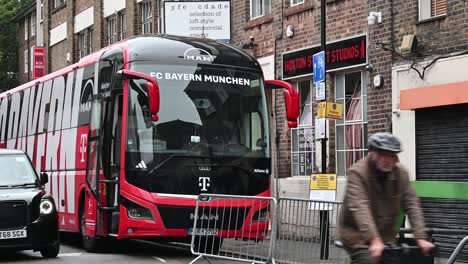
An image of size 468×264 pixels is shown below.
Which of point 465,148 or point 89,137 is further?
point 89,137

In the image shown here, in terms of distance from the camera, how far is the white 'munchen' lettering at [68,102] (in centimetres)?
1561

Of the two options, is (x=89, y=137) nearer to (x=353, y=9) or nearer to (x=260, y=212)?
(x=260, y=212)

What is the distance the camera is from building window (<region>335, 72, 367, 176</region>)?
16.2 m

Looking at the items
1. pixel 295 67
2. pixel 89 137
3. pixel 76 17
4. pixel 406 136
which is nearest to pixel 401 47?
pixel 406 136

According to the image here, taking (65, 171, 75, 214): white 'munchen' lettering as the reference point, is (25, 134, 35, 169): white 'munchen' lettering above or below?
above

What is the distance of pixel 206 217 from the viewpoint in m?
11.4

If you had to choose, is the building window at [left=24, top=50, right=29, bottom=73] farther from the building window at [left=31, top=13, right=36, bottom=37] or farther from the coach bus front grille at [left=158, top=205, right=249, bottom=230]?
the coach bus front grille at [left=158, top=205, right=249, bottom=230]

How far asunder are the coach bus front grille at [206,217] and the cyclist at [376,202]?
522cm

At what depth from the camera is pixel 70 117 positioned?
15500mm

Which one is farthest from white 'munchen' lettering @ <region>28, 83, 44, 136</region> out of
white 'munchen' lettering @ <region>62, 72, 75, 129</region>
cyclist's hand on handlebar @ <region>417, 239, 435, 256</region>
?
cyclist's hand on handlebar @ <region>417, 239, 435, 256</region>

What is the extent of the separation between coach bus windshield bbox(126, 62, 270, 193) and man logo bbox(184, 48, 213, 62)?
0.49 feet

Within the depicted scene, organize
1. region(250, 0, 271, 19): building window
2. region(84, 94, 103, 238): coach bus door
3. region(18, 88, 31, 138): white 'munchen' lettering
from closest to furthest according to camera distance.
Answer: region(84, 94, 103, 238): coach bus door, region(18, 88, 31, 138): white 'munchen' lettering, region(250, 0, 271, 19): building window

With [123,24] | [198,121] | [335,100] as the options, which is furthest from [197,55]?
[123,24]

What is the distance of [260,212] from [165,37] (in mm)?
4061
